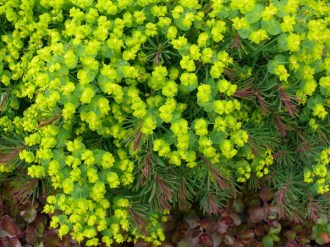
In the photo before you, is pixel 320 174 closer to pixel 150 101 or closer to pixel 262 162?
pixel 262 162

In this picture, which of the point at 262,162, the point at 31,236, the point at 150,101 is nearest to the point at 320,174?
the point at 262,162

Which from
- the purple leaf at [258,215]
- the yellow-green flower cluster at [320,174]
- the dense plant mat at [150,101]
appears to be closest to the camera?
the dense plant mat at [150,101]

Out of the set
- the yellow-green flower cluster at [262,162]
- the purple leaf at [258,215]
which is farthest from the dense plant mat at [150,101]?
the purple leaf at [258,215]

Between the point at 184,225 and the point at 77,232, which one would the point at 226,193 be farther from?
the point at 77,232

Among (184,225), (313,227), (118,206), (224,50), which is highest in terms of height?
(224,50)

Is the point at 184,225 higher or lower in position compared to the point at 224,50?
lower

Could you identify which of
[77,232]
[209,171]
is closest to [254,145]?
[209,171]

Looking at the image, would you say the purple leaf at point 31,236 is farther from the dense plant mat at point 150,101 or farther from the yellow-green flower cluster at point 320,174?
the yellow-green flower cluster at point 320,174

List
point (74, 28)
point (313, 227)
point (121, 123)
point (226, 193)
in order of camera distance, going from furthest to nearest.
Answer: point (313, 227) → point (226, 193) → point (121, 123) → point (74, 28)

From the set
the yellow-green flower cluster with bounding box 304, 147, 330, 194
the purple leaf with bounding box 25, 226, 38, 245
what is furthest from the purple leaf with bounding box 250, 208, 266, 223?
the purple leaf with bounding box 25, 226, 38, 245
